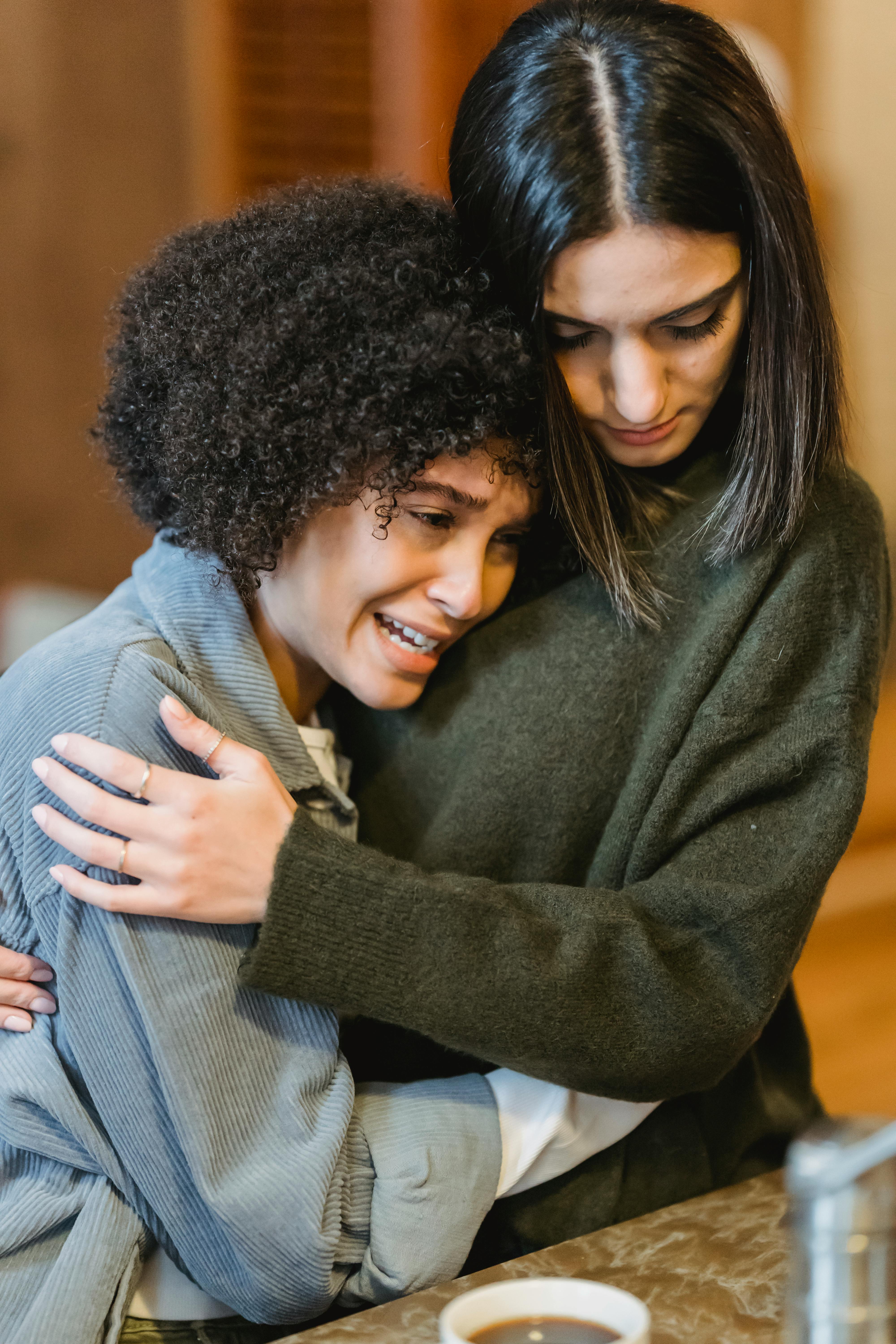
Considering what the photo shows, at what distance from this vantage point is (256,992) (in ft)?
3.13

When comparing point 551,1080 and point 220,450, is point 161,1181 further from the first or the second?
point 220,450

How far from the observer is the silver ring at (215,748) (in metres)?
0.95

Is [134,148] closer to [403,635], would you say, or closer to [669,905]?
[403,635]

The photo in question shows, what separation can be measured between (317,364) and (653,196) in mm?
294

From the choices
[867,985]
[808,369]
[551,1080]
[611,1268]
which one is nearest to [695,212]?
[808,369]

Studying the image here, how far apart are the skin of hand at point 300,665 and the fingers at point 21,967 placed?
0.10 meters

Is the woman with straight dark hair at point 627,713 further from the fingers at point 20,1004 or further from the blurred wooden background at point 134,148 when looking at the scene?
the blurred wooden background at point 134,148

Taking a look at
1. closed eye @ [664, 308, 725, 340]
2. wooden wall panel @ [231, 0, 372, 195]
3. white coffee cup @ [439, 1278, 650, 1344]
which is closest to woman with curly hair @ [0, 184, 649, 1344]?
closed eye @ [664, 308, 725, 340]

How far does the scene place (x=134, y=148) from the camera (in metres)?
2.46

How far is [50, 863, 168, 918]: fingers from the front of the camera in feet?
2.95

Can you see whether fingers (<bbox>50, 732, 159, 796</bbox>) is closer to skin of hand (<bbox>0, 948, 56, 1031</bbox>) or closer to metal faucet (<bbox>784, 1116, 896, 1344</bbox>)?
skin of hand (<bbox>0, 948, 56, 1031</bbox>)

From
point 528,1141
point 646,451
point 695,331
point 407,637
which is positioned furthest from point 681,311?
point 528,1141

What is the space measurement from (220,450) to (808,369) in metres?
0.50

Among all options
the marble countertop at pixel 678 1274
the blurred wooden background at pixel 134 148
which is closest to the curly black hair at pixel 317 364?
the marble countertop at pixel 678 1274
